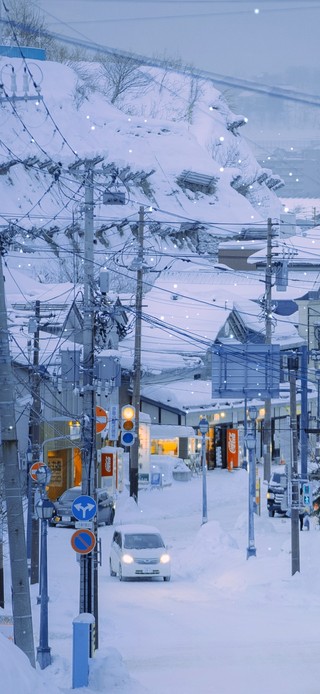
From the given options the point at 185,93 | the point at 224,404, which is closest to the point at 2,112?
the point at 185,93

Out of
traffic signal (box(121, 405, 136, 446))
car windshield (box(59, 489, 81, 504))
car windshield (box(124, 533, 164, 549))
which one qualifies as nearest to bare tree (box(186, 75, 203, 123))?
car windshield (box(59, 489, 81, 504))

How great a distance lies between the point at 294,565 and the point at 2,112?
4161 inches

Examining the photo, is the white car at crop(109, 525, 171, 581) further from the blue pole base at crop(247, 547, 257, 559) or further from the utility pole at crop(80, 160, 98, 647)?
the utility pole at crop(80, 160, 98, 647)

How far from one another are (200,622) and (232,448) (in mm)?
35501

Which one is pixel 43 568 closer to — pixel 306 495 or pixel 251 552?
pixel 306 495

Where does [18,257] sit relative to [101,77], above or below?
below

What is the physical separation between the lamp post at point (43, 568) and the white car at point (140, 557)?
17.1 feet

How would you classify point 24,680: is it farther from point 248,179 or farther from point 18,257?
point 248,179

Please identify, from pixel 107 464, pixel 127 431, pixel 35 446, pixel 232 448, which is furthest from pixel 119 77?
pixel 35 446

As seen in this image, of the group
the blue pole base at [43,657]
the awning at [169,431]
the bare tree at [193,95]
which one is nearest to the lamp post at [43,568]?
the blue pole base at [43,657]

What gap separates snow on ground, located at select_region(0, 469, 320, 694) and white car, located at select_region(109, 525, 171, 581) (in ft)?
0.94

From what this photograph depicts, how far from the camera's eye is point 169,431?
5381 cm

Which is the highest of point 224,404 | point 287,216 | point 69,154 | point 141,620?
point 69,154

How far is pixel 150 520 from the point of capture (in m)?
42.0
